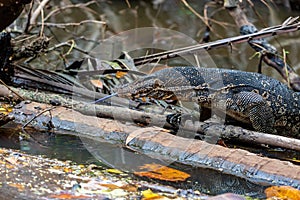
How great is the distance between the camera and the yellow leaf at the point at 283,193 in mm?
2876

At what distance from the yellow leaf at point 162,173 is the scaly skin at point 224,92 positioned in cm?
82

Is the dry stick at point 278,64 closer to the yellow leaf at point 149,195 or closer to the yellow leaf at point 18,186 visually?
the yellow leaf at point 149,195

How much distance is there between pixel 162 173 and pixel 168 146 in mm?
333

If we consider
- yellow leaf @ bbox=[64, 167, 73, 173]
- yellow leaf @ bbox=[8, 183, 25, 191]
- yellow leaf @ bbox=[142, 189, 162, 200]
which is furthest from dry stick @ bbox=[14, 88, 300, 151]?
yellow leaf @ bbox=[8, 183, 25, 191]

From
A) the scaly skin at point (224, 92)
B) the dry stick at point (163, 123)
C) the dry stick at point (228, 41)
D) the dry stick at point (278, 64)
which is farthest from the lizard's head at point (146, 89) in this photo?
the dry stick at point (278, 64)

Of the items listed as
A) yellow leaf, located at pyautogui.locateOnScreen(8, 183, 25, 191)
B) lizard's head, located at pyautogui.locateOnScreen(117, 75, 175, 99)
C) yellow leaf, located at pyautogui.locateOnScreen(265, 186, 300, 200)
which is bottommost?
yellow leaf, located at pyautogui.locateOnScreen(265, 186, 300, 200)

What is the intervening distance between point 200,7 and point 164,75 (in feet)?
24.8

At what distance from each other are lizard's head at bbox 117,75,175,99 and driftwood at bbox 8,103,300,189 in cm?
23

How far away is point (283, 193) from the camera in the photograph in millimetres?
2924

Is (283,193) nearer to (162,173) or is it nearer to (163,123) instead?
(162,173)

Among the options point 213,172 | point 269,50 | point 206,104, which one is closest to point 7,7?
point 206,104

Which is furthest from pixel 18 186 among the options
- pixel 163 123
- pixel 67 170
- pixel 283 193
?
pixel 163 123

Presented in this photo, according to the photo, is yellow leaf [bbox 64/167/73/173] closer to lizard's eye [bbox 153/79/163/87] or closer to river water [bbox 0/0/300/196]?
river water [bbox 0/0/300/196]

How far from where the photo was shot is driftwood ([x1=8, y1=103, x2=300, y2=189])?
314cm
